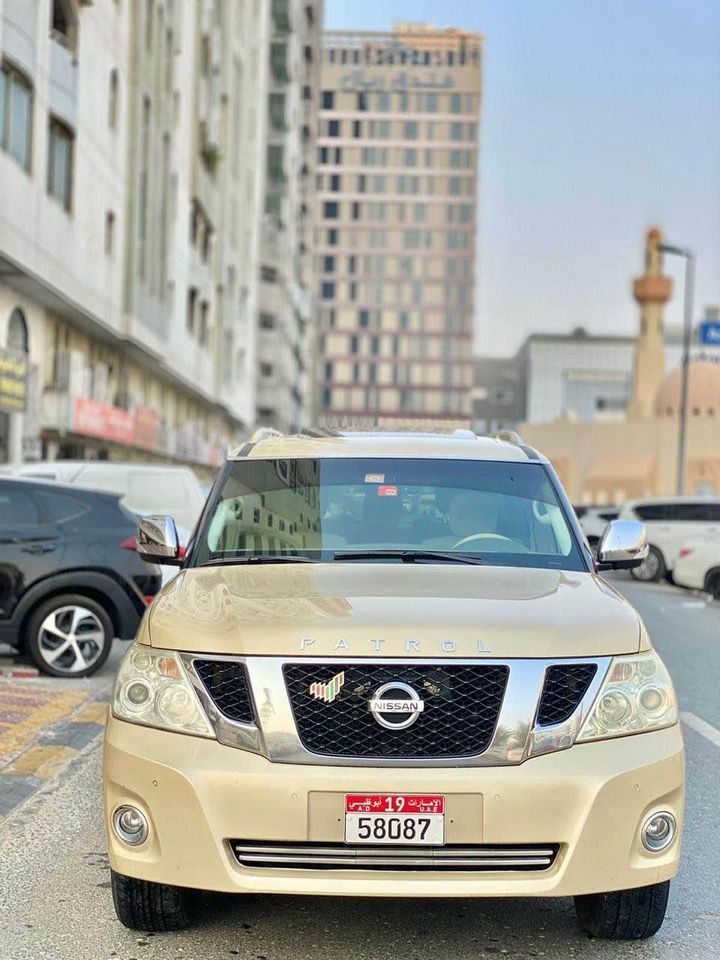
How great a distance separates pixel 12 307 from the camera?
2714 centimetres

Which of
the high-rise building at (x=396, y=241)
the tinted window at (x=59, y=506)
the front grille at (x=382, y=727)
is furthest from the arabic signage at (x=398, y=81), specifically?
the front grille at (x=382, y=727)

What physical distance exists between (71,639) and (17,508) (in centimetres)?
112

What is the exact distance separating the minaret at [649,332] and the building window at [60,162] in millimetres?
67688

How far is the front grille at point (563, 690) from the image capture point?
3973mm

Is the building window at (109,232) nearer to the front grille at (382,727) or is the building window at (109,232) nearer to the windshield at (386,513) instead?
the windshield at (386,513)

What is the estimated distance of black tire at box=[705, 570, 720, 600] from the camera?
22.1 metres

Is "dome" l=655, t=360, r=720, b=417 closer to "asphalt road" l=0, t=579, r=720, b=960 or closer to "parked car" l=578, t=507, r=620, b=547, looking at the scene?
"parked car" l=578, t=507, r=620, b=547

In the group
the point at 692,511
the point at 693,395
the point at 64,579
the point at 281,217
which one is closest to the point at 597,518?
the point at 692,511

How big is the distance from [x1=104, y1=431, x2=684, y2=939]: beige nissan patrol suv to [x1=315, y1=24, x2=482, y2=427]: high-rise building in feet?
489

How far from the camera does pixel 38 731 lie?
782 centimetres

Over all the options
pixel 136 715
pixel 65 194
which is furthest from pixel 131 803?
pixel 65 194

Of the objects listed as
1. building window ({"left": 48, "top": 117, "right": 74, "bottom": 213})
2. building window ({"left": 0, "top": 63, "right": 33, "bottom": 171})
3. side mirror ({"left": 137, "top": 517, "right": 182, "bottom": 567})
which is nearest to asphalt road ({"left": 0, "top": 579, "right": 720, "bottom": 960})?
side mirror ({"left": 137, "top": 517, "right": 182, "bottom": 567})

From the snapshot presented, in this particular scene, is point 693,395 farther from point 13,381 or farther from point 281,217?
point 13,381

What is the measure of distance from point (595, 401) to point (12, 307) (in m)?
130
